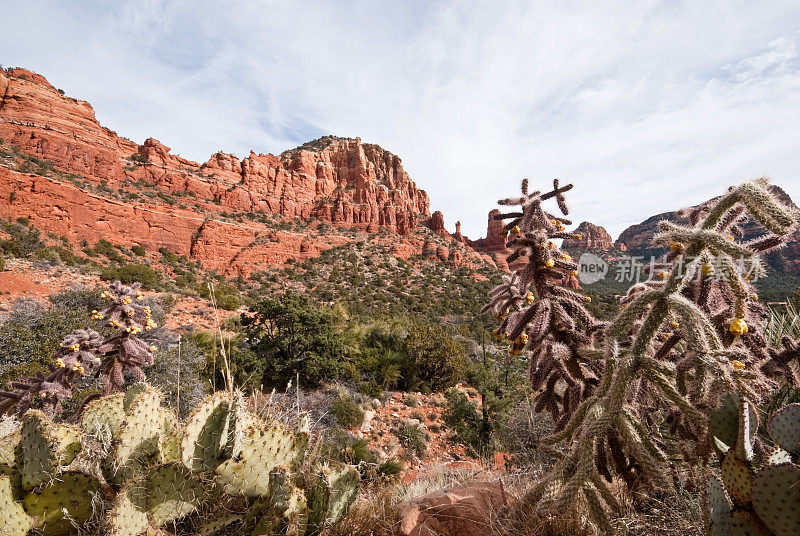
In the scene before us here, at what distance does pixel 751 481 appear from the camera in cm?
121

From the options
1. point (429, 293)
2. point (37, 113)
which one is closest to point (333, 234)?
point (429, 293)

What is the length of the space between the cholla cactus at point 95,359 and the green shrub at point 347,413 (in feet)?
20.0

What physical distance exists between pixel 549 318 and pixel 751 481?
1.13m

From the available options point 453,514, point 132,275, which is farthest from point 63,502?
point 132,275

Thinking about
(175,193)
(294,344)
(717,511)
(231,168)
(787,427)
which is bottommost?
(294,344)

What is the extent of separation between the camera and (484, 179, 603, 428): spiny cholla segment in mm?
2205

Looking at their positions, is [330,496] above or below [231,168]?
below

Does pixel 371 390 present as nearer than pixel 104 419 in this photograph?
No

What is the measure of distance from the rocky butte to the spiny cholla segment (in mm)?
37692

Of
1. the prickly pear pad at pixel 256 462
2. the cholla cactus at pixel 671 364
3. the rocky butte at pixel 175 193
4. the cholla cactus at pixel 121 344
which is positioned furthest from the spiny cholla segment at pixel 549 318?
the rocky butte at pixel 175 193

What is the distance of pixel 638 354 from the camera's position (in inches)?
49.3

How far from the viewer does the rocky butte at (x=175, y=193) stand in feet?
98.5

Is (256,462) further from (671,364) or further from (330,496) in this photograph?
(671,364)

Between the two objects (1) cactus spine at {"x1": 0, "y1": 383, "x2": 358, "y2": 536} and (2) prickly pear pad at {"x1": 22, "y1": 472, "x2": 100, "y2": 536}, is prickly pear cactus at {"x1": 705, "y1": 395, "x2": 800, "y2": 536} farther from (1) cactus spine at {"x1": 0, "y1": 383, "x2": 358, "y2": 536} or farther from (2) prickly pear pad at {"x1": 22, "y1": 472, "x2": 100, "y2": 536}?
A: (2) prickly pear pad at {"x1": 22, "y1": 472, "x2": 100, "y2": 536}
